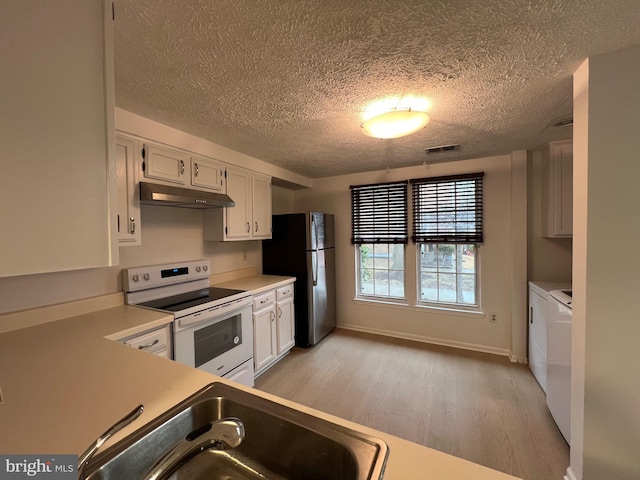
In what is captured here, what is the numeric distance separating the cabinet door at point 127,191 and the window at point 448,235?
9.88 ft

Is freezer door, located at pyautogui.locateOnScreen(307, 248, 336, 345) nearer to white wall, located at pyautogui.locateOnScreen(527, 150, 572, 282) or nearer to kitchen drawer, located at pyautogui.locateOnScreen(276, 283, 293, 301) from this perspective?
kitchen drawer, located at pyautogui.locateOnScreen(276, 283, 293, 301)

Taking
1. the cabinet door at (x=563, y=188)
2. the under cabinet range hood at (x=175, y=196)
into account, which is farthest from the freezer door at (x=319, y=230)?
the cabinet door at (x=563, y=188)

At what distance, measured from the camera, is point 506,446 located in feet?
5.74

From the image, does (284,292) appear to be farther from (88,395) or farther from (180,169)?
(88,395)

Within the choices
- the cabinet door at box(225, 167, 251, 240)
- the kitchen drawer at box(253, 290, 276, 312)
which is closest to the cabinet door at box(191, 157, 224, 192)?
the cabinet door at box(225, 167, 251, 240)

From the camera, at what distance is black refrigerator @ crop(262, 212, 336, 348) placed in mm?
3217

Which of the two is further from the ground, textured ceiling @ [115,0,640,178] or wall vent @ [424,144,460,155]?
wall vent @ [424,144,460,155]

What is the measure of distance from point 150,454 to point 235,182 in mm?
2390

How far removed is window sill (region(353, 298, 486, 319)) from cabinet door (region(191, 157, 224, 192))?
2489mm

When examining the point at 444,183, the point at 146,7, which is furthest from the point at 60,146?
the point at 444,183

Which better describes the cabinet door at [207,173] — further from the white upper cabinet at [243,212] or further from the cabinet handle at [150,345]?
the cabinet handle at [150,345]

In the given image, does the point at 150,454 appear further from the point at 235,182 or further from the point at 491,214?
the point at 491,214

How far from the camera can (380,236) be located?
3.66m

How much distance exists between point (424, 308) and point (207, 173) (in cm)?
305
